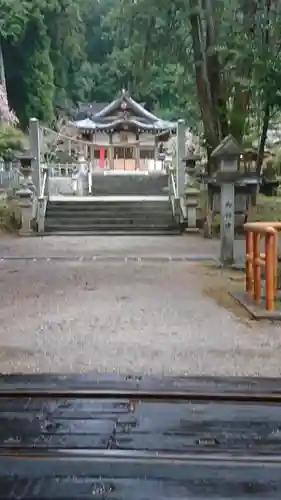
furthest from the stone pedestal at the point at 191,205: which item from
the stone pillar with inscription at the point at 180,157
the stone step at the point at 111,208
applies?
the stone step at the point at 111,208

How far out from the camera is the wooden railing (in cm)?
592

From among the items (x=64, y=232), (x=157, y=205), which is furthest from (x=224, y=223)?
(x=157, y=205)

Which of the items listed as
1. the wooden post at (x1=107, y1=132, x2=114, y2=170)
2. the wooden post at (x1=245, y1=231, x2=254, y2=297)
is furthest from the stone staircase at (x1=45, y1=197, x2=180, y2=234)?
the wooden post at (x1=107, y1=132, x2=114, y2=170)

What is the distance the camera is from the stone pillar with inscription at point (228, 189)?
30.3ft

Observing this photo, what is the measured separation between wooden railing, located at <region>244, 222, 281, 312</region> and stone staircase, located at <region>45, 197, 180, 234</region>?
8.58 m

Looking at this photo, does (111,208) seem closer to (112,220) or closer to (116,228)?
(112,220)

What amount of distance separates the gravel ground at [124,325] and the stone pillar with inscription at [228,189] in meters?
0.51

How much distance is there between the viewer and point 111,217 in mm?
16516

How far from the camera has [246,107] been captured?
1368cm

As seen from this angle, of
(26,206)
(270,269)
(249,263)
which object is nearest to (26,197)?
(26,206)

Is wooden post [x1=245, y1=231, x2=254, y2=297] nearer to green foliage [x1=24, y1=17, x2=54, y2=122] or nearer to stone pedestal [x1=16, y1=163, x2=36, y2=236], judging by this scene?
stone pedestal [x1=16, y1=163, x2=36, y2=236]

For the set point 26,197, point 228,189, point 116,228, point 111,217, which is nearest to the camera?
point 228,189

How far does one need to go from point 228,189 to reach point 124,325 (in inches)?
167

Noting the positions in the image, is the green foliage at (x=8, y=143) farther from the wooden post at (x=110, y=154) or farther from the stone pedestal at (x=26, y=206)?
the wooden post at (x=110, y=154)
